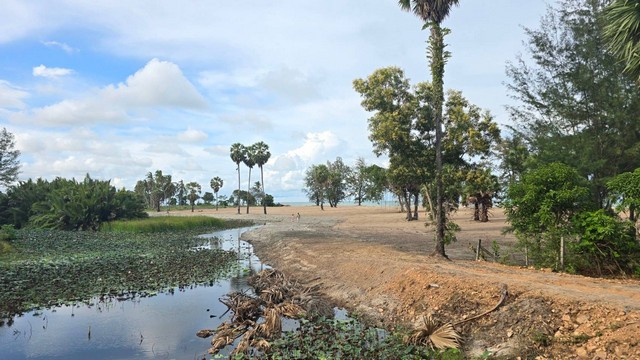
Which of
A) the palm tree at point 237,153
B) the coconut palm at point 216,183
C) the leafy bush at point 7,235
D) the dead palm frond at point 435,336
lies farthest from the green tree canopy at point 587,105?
the coconut palm at point 216,183

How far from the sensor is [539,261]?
16047 mm

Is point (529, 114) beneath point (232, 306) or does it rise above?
above

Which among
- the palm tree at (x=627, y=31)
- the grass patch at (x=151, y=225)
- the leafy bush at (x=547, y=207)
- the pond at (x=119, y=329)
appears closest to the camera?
the pond at (x=119, y=329)

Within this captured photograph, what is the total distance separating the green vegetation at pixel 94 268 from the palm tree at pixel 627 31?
1950 centimetres

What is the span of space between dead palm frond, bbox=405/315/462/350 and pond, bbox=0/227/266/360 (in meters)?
5.58

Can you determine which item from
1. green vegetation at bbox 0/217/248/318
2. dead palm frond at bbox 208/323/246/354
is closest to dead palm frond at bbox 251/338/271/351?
dead palm frond at bbox 208/323/246/354

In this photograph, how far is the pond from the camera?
36.6ft

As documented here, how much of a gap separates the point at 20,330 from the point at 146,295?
5.03m

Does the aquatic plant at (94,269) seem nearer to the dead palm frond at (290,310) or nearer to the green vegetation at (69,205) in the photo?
the dead palm frond at (290,310)

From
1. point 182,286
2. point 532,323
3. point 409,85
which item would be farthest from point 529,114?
point 182,286

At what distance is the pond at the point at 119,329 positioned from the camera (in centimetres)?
1115

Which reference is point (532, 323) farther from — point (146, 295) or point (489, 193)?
point (489, 193)

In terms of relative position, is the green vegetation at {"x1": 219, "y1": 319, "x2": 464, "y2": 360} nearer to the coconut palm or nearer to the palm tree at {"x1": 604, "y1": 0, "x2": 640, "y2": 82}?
the palm tree at {"x1": 604, "y1": 0, "x2": 640, "y2": 82}

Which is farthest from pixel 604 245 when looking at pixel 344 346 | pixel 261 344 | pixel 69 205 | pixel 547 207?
pixel 69 205
